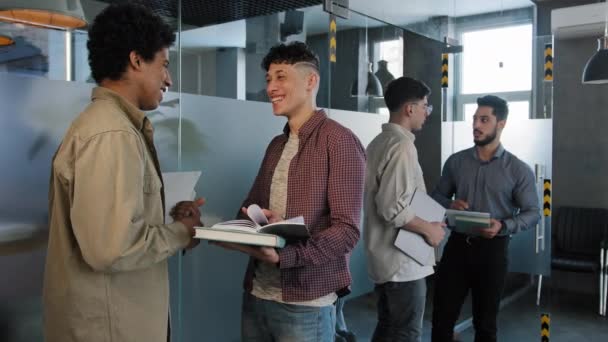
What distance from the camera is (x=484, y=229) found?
2.92m

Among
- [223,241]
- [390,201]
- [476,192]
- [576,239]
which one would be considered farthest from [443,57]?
[223,241]

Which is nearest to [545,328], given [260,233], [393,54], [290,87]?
[393,54]

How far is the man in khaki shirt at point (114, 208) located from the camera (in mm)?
1183

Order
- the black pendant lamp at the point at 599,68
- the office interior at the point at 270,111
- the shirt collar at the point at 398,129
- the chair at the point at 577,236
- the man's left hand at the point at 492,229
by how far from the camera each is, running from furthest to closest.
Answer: the chair at the point at 577,236, the black pendant lamp at the point at 599,68, the man's left hand at the point at 492,229, the shirt collar at the point at 398,129, the office interior at the point at 270,111

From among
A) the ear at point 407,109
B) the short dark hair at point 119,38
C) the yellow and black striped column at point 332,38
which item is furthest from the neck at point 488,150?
the short dark hair at point 119,38

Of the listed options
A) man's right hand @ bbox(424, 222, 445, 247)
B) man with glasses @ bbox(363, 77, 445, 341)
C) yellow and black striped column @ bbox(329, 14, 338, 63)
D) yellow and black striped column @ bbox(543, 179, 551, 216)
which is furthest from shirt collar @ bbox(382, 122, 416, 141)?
yellow and black striped column @ bbox(543, 179, 551, 216)

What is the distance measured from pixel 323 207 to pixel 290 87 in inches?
16.0

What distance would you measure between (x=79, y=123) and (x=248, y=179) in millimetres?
1383

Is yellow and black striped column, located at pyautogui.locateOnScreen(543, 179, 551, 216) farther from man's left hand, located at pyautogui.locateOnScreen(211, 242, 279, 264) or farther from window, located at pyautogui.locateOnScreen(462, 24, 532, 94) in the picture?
man's left hand, located at pyautogui.locateOnScreen(211, 242, 279, 264)

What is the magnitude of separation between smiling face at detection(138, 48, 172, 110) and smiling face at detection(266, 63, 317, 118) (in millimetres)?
403

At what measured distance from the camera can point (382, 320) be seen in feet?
8.11

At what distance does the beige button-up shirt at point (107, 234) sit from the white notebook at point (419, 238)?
1.29 metres

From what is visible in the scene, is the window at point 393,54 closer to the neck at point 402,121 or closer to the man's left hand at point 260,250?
the neck at point 402,121

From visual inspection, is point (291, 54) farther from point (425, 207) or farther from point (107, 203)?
point (425, 207)
